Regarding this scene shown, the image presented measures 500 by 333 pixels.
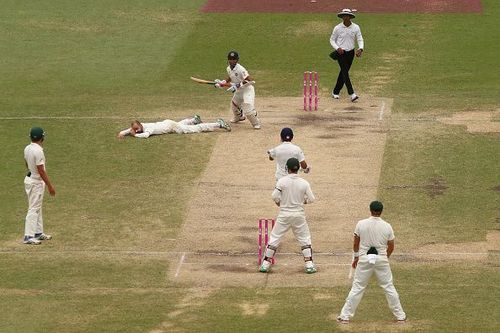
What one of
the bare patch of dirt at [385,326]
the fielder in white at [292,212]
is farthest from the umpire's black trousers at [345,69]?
the bare patch of dirt at [385,326]

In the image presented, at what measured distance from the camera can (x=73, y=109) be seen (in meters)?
39.9

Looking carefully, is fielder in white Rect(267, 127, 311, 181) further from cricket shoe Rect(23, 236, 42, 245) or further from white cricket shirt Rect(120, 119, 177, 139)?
white cricket shirt Rect(120, 119, 177, 139)

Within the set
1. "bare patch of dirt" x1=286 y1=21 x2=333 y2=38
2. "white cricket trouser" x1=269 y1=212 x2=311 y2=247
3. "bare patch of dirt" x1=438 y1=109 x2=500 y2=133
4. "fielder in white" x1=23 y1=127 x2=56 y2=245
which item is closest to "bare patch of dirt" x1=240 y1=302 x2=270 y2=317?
"white cricket trouser" x1=269 y1=212 x2=311 y2=247

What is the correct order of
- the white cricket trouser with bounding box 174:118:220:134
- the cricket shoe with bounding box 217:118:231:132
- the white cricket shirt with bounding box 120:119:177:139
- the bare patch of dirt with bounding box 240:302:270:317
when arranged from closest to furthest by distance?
the bare patch of dirt with bounding box 240:302:270:317
the white cricket shirt with bounding box 120:119:177:139
the white cricket trouser with bounding box 174:118:220:134
the cricket shoe with bounding box 217:118:231:132

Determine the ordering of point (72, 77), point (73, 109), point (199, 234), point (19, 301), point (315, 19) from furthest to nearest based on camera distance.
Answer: point (315, 19) → point (72, 77) → point (73, 109) → point (199, 234) → point (19, 301)

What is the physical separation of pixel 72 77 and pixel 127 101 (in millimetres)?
3287

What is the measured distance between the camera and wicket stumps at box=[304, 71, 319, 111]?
39.2 meters

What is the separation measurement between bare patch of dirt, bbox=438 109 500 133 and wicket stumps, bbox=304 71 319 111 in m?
3.38

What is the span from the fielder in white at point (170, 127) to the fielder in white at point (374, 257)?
1225cm

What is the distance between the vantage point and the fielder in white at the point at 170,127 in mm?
37031

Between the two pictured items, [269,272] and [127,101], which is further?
[127,101]

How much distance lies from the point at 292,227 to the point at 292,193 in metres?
A: 0.75

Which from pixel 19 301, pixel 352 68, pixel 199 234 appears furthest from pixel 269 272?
pixel 352 68

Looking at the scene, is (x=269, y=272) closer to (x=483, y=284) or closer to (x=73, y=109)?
(x=483, y=284)
